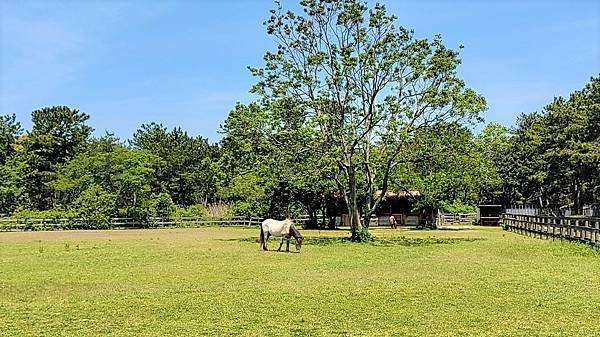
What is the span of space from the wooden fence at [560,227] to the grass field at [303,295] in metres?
2.43

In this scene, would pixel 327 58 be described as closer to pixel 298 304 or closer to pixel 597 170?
pixel 298 304

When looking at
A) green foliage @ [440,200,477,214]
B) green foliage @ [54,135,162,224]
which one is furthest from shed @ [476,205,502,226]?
green foliage @ [54,135,162,224]

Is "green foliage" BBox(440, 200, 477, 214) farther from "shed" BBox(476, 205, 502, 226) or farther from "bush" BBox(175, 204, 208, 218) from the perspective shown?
"bush" BBox(175, 204, 208, 218)

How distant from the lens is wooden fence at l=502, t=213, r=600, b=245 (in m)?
24.0

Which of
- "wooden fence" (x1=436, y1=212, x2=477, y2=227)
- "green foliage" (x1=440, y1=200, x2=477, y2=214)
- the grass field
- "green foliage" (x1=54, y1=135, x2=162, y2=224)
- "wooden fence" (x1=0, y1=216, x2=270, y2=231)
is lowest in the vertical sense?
the grass field

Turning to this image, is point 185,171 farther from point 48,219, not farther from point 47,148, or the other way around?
point 48,219

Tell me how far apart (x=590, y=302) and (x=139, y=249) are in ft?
61.6

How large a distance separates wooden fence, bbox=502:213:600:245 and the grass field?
2434 millimetres

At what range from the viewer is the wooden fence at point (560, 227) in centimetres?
2404

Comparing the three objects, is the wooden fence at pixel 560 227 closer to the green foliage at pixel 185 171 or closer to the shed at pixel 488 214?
the shed at pixel 488 214

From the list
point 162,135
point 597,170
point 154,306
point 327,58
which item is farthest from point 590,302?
point 162,135

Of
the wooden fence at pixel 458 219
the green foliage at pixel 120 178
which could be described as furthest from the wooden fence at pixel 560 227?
the green foliage at pixel 120 178

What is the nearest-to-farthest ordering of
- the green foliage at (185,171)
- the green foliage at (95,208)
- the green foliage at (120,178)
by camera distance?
the green foliage at (95,208)
the green foliage at (120,178)
the green foliage at (185,171)

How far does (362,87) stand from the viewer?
31094 millimetres
